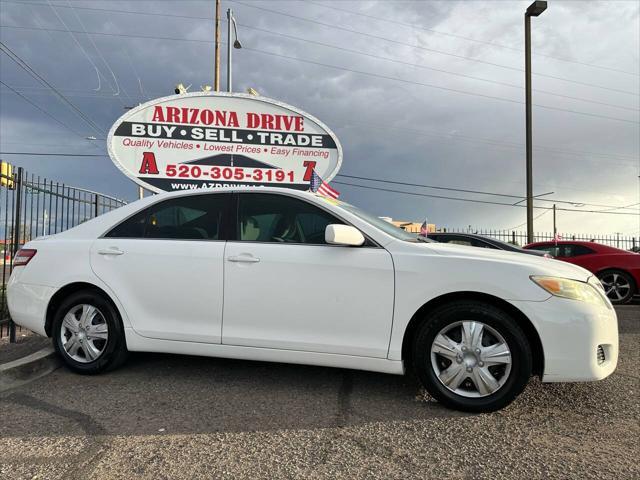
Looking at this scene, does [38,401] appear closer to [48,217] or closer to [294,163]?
[48,217]

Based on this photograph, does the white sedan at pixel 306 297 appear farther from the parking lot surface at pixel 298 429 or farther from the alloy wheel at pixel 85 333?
the parking lot surface at pixel 298 429

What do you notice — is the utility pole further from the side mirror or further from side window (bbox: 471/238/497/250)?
the side mirror

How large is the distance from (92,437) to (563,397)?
3.32 metres

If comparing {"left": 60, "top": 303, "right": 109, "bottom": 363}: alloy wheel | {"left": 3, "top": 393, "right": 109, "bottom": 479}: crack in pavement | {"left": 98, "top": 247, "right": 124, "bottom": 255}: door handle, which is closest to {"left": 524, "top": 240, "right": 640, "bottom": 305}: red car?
{"left": 98, "top": 247, "right": 124, "bottom": 255}: door handle

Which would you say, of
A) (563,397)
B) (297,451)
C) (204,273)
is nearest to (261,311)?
(204,273)

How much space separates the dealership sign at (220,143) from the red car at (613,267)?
19.3 ft

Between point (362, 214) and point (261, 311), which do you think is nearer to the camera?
point (261, 311)

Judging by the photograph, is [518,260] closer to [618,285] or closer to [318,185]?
[318,185]

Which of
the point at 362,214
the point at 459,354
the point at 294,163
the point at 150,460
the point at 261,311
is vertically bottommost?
the point at 150,460

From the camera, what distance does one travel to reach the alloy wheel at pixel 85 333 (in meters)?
3.87

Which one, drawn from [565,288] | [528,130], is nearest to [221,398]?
[565,288]

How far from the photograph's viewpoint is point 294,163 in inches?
348

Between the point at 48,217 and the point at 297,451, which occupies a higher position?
the point at 48,217

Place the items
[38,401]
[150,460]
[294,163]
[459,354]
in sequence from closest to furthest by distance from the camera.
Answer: [150,460]
[459,354]
[38,401]
[294,163]
